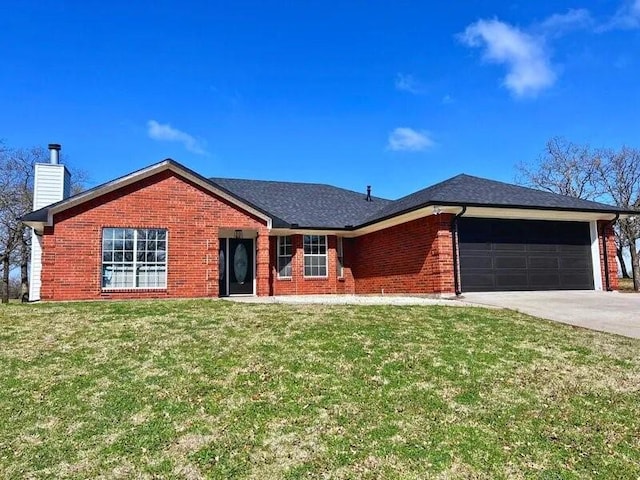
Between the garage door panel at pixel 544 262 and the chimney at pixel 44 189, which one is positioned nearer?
the garage door panel at pixel 544 262

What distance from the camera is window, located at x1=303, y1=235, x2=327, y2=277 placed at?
18.1m

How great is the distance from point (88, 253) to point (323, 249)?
340 inches

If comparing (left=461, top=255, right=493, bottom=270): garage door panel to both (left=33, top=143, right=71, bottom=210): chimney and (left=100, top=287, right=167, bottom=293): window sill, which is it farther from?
(left=33, top=143, right=71, bottom=210): chimney

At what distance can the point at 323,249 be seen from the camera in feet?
60.4

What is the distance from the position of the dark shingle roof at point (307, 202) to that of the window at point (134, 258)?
426cm

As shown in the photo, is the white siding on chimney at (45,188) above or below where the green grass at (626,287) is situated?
above

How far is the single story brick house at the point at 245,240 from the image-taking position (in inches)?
528

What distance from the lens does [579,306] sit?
11.6 metres

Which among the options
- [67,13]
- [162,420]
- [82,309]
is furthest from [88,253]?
[162,420]

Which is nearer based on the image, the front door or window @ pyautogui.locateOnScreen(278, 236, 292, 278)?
the front door

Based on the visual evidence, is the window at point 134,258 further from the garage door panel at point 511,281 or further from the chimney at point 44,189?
the garage door panel at point 511,281

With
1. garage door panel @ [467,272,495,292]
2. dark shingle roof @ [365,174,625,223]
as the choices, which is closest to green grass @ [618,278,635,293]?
dark shingle roof @ [365,174,625,223]

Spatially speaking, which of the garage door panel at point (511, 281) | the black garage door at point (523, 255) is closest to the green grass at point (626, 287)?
the black garage door at point (523, 255)

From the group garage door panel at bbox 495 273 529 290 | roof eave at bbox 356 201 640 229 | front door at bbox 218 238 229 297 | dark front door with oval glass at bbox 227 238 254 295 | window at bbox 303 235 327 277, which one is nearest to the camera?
roof eave at bbox 356 201 640 229
